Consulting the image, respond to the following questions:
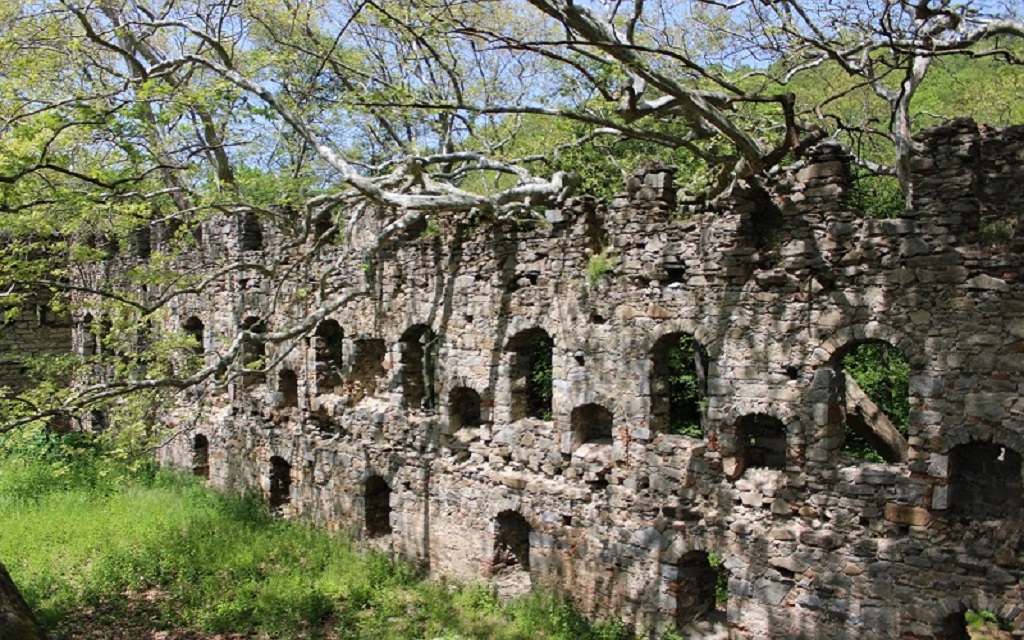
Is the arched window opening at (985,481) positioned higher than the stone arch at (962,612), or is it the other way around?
the arched window opening at (985,481)

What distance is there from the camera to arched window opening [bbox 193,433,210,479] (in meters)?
16.7

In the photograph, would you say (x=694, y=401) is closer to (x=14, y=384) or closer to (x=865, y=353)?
(x=865, y=353)

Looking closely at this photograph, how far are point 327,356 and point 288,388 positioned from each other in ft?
4.43

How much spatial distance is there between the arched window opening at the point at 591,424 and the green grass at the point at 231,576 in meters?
1.96

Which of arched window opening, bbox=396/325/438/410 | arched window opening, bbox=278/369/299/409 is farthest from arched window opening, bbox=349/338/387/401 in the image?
arched window opening, bbox=278/369/299/409

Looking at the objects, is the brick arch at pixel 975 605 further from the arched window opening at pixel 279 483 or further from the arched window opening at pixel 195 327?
the arched window opening at pixel 195 327

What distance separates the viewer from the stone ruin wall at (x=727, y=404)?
7.04 meters

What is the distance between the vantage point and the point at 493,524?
416 inches

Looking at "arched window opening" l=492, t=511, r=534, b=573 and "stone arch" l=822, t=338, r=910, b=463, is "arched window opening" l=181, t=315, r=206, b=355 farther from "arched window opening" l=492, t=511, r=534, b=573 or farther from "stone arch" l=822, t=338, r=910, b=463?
"stone arch" l=822, t=338, r=910, b=463

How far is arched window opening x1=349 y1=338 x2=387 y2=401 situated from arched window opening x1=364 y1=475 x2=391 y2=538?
143 centimetres

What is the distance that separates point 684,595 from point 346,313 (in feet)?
22.4

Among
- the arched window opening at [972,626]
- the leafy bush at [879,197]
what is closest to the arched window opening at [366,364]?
the leafy bush at [879,197]

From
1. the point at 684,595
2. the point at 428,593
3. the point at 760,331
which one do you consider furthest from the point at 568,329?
the point at 428,593

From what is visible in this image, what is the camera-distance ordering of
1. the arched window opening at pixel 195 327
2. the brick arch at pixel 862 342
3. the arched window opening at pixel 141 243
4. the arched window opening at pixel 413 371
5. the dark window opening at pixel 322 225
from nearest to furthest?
1. the brick arch at pixel 862 342
2. the arched window opening at pixel 413 371
3. the dark window opening at pixel 322 225
4. the arched window opening at pixel 195 327
5. the arched window opening at pixel 141 243
